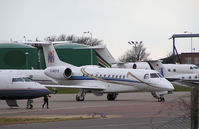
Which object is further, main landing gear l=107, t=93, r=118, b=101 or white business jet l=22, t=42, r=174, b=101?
main landing gear l=107, t=93, r=118, b=101

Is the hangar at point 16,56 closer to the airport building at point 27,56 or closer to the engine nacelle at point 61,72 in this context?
the airport building at point 27,56

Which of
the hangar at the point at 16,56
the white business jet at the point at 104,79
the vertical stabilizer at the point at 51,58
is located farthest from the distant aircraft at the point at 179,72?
the hangar at the point at 16,56

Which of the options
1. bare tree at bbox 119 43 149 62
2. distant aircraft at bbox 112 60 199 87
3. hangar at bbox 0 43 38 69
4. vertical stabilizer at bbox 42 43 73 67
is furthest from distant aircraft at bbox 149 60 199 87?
bare tree at bbox 119 43 149 62

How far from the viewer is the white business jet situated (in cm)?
3766

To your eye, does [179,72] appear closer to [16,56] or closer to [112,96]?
[112,96]

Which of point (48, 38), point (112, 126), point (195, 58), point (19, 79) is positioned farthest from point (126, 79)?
point (48, 38)

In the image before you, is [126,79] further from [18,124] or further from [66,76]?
[18,124]

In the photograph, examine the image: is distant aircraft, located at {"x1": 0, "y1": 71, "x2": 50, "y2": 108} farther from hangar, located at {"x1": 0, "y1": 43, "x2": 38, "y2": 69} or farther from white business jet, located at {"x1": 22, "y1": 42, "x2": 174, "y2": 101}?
hangar, located at {"x1": 0, "y1": 43, "x2": 38, "y2": 69}

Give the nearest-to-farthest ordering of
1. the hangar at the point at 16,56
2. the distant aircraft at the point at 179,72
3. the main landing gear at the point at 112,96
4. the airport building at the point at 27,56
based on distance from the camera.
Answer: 1. the main landing gear at the point at 112,96
2. the distant aircraft at the point at 179,72
3. the hangar at the point at 16,56
4. the airport building at the point at 27,56

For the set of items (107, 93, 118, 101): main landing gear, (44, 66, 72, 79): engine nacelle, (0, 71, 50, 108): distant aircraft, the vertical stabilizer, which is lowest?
(107, 93, 118, 101): main landing gear

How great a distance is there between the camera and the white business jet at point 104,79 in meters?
37.7

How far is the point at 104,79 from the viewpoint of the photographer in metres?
40.2

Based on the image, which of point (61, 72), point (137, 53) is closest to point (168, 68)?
point (61, 72)

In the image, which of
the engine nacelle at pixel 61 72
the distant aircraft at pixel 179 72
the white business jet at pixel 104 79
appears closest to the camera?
the white business jet at pixel 104 79
